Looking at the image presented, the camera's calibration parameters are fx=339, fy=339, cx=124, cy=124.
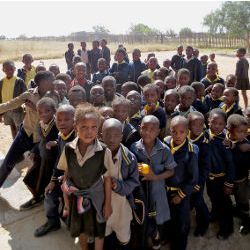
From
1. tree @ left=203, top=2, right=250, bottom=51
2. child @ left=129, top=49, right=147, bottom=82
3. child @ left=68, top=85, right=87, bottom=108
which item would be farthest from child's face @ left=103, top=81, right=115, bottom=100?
tree @ left=203, top=2, right=250, bottom=51

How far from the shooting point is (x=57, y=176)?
3.10m

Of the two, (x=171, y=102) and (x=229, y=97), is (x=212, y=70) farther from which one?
(x=171, y=102)

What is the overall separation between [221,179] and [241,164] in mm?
254

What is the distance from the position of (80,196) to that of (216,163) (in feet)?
4.52

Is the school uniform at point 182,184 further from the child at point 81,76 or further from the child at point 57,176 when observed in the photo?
the child at point 81,76

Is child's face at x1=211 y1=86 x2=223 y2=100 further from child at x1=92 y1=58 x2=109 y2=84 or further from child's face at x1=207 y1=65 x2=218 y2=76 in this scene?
child at x1=92 y1=58 x2=109 y2=84

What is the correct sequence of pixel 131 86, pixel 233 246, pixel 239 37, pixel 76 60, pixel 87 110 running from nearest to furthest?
1. pixel 87 110
2. pixel 233 246
3. pixel 131 86
4. pixel 76 60
5. pixel 239 37

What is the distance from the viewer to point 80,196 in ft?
8.32

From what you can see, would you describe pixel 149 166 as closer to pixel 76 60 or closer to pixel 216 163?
pixel 216 163

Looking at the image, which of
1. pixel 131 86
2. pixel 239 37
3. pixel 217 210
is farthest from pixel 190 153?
pixel 239 37

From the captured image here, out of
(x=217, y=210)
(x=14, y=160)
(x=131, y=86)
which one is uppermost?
(x=131, y=86)

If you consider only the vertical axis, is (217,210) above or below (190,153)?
below

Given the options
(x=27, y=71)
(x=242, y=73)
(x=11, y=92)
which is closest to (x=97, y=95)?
(x=11, y=92)

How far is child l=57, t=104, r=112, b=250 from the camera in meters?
2.45
